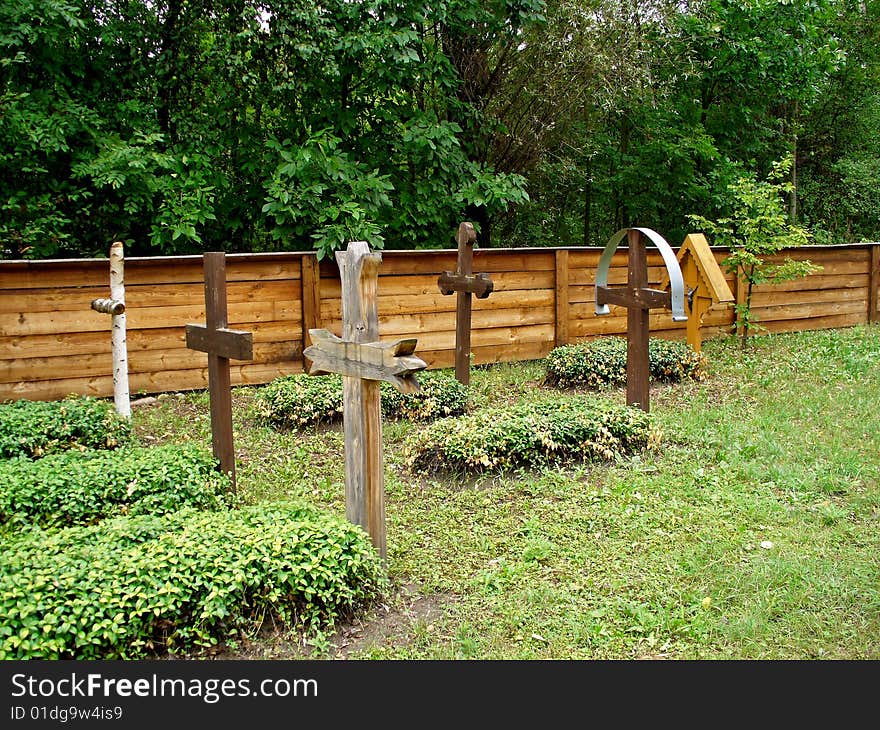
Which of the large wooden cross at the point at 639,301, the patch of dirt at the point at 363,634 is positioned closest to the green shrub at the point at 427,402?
the large wooden cross at the point at 639,301

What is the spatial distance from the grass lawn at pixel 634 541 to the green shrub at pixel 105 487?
0.57 metres

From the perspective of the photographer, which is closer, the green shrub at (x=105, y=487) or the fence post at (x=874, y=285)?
the green shrub at (x=105, y=487)

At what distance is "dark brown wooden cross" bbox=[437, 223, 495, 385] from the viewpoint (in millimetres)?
8727

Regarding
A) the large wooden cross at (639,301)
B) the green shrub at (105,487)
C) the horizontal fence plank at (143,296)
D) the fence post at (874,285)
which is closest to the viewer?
Result: the green shrub at (105,487)

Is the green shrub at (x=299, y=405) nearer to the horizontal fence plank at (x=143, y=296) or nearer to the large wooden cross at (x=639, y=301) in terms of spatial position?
the horizontal fence plank at (x=143, y=296)

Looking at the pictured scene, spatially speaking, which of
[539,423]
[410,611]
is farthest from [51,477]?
[539,423]

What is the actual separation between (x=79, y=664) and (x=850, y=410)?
→ 7279 mm

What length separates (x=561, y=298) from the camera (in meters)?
11.7

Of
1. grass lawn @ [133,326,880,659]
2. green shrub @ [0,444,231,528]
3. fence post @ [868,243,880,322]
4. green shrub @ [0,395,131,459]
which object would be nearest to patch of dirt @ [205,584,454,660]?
grass lawn @ [133,326,880,659]

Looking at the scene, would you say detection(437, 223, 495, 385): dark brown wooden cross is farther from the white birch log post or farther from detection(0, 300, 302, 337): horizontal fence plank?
the white birch log post

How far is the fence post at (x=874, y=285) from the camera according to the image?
14234 mm

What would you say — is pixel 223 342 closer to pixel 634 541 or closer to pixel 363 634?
pixel 363 634

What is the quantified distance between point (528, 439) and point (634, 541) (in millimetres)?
1624

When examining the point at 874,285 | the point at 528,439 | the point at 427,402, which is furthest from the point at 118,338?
the point at 874,285
